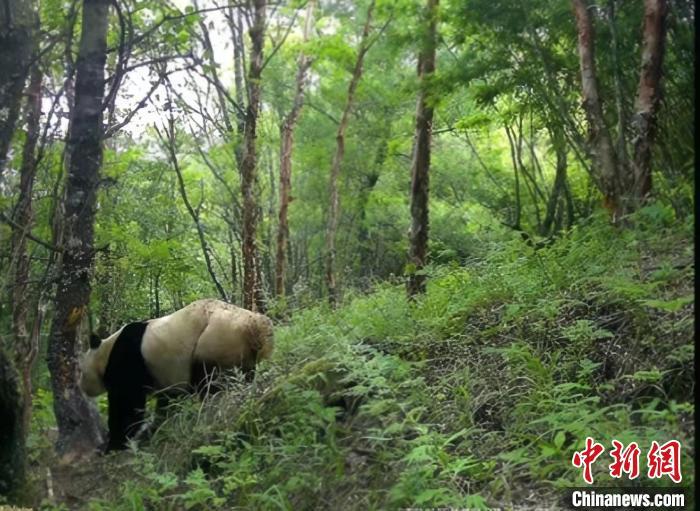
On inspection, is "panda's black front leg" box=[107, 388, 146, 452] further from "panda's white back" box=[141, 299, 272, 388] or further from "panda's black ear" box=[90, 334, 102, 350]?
"panda's black ear" box=[90, 334, 102, 350]

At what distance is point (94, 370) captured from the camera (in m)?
6.45

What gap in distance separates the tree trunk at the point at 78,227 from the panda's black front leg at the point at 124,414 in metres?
0.24

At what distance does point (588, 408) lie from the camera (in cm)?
402

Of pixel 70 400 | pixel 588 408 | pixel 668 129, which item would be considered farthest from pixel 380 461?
pixel 668 129

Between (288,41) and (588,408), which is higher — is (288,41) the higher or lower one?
the higher one

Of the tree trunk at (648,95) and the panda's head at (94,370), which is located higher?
the tree trunk at (648,95)

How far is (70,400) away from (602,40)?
6737 millimetres

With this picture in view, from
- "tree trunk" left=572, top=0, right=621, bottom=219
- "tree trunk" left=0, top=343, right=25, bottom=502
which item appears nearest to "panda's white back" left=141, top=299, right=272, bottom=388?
"tree trunk" left=0, top=343, right=25, bottom=502

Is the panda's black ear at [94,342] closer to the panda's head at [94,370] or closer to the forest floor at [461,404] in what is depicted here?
the panda's head at [94,370]

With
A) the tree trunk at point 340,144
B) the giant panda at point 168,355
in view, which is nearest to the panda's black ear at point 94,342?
the giant panda at point 168,355

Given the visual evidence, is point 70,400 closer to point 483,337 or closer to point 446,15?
point 483,337

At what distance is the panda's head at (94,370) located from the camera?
640 cm

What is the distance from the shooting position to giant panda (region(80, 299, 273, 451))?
6141mm

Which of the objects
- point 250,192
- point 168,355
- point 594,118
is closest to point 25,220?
point 168,355
